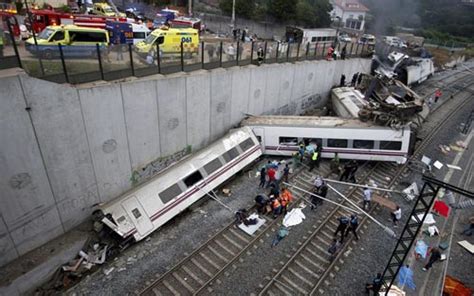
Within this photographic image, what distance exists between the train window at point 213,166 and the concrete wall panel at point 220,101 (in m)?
2.58

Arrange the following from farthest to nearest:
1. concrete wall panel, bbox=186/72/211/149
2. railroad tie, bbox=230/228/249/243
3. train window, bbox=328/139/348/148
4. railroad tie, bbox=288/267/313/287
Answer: train window, bbox=328/139/348/148 < concrete wall panel, bbox=186/72/211/149 < railroad tie, bbox=230/228/249/243 < railroad tie, bbox=288/267/313/287

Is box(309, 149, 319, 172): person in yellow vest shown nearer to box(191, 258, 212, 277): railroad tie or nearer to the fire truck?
box(191, 258, 212, 277): railroad tie

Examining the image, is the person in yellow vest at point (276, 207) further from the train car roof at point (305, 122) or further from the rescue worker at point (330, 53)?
the rescue worker at point (330, 53)

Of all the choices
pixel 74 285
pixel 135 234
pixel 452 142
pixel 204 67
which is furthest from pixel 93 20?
pixel 452 142

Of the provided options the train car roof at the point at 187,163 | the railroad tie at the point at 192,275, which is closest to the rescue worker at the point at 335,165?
the train car roof at the point at 187,163

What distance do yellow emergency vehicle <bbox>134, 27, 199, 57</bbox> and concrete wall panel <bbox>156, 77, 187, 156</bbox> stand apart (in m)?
1.49

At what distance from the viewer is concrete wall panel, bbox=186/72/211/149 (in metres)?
15.6

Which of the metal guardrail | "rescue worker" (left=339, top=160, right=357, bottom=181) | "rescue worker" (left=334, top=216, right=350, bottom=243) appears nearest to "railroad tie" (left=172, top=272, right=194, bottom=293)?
"rescue worker" (left=334, top=216, right=350, bottom=243)

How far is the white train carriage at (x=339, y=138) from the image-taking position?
1786cm

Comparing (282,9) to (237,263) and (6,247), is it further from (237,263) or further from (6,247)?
(6,247)

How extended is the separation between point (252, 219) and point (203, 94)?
23.6 feet

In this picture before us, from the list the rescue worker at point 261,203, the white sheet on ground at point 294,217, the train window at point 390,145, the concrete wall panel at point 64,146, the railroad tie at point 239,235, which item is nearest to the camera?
the concrete wall panel at point 64,146

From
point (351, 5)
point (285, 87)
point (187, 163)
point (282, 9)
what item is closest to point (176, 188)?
point (187, 163)

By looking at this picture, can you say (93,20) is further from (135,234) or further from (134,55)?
(135,234)
